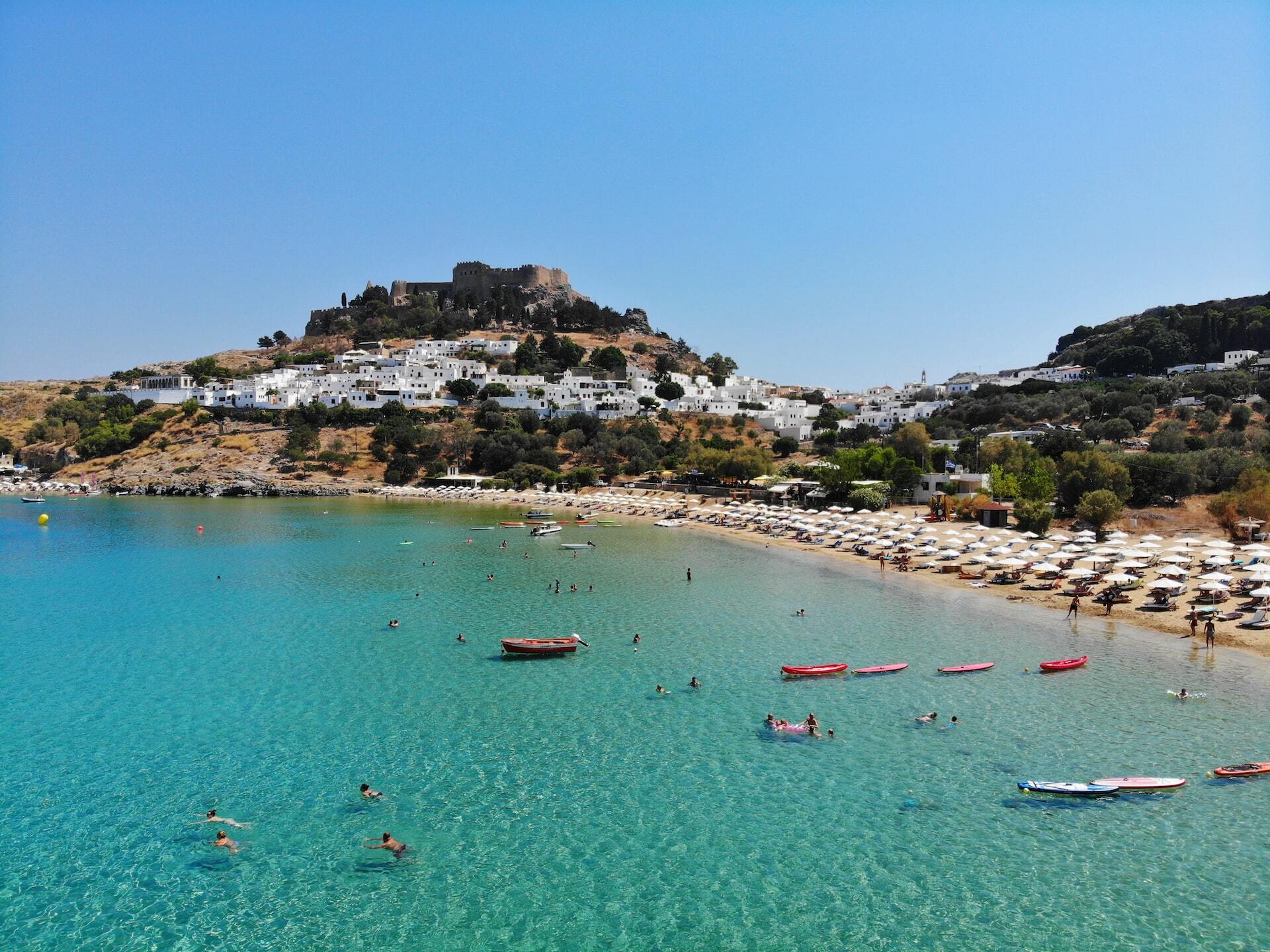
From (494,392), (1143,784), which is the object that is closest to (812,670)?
(1143,784)

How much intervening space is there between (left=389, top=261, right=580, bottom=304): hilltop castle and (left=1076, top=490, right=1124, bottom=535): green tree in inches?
4933

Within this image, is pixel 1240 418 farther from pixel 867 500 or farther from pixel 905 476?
pixel 867 500

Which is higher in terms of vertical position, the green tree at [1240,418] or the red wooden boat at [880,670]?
the green tree at [1240,418]

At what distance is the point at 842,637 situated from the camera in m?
28.4

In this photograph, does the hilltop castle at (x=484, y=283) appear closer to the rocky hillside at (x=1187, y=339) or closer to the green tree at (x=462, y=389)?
the green tree at (x=462, y=389)

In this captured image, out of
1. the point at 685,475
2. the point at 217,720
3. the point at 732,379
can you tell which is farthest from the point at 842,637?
the point at 732,379

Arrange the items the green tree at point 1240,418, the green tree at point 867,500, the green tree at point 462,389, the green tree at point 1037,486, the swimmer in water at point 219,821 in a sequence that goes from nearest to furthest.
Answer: the swimmer in water at point 219,821 < the green tree at point 1037,486 < the green tree at point 867,500 < the green tree at point 1240,418 < the green tree at point 462,389

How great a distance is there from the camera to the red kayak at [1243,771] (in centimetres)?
1709

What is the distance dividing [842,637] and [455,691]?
560 inches

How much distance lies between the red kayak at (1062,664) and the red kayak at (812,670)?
250 inches

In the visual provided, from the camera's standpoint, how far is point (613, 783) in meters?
17.1

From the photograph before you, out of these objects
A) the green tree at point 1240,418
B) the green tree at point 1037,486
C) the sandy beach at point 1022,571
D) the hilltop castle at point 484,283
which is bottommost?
the sandy beach at point 1022,571

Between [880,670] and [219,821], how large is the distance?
18686 millimetres

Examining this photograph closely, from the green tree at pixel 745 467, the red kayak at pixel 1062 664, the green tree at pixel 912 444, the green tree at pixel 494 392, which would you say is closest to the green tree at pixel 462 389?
the green tree at pixel 494 392
